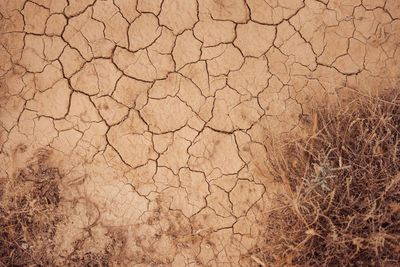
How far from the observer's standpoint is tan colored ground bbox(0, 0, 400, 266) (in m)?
2.35

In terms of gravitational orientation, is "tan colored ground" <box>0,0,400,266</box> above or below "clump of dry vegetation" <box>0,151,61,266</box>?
above

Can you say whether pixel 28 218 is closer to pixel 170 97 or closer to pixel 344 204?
→ pixel 170 97

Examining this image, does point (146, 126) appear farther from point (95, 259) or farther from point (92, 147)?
point (95, 259)

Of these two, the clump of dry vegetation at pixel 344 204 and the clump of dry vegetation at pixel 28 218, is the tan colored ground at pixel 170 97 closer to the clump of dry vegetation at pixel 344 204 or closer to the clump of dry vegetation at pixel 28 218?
the clump of dry vegetation at pixel 28 218

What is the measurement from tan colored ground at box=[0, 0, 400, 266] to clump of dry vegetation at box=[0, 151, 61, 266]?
0.09 metres

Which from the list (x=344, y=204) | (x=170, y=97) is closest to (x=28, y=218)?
(x=170, y=97)

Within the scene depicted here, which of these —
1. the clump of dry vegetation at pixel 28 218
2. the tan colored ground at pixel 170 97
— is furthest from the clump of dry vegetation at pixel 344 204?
the clump of dry vegetation at pixel 28 218

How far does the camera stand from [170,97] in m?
2.40

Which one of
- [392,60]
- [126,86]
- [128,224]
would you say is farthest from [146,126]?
[392,60]

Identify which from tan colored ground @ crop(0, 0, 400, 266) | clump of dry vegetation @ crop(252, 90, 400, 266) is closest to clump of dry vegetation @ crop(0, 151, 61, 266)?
tan colored ground @ crop(0, 0, 400, 266)

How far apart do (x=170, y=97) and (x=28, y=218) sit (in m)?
1.47

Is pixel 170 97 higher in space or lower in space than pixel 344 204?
higher

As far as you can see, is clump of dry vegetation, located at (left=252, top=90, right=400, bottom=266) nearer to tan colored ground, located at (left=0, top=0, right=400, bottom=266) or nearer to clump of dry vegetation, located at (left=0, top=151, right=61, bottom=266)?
tan colored ground, located at (left=0, top=0, right=400, bottom=266)

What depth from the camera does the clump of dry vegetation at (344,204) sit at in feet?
6.04
